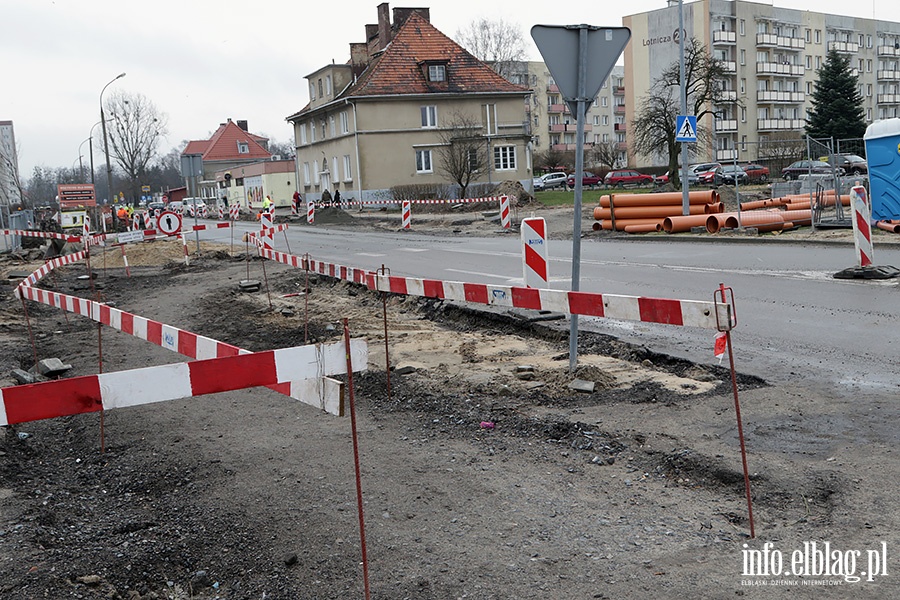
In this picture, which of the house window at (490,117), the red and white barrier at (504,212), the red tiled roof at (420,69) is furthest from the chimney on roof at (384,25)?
the red and white barrier at (504,212)

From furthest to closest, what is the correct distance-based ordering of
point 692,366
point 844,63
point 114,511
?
1. point 844,63
2. point 692,366
3. point 114,511

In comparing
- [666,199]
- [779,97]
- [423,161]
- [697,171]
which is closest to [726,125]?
[779,97]

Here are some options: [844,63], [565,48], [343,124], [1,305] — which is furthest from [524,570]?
[844,63]

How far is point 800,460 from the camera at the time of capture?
18.7 feet

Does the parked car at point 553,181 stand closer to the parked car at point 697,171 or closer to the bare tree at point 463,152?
A: the parked car at point 697,171

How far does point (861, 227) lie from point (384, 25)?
55302 mm

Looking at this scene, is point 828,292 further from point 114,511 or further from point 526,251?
point 114,511

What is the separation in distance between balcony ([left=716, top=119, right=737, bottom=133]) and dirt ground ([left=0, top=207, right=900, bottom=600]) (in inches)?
3176

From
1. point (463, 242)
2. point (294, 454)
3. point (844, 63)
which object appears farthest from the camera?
point (844, 63)

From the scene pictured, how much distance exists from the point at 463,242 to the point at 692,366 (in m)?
18.9

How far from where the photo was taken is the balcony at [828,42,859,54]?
96938 millimetres

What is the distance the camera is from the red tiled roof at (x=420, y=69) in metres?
59.2

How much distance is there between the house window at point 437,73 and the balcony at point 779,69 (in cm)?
4308

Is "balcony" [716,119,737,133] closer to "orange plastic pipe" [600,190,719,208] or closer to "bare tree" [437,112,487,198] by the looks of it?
"bare tree" [437,112,487,198]
